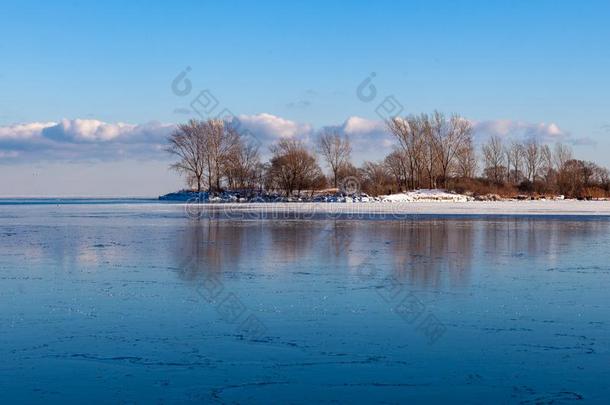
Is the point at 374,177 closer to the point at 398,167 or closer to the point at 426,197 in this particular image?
the point at 398,167

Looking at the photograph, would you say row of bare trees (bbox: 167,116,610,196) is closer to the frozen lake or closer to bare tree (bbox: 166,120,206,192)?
bare tree (bbox: 166,120,206,192)

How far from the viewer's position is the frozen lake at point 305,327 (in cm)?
450

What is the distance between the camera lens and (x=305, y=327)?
617 centimetres

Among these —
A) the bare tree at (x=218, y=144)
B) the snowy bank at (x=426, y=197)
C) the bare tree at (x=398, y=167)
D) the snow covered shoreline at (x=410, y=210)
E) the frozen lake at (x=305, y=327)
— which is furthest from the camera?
the bare tree at (x=398, y=167)

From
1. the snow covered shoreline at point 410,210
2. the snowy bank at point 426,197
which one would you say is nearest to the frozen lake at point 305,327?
the snow covered shoreline at point 410,210

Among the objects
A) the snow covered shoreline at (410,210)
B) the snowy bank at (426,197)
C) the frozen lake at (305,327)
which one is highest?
the snowy bank at (426,197)

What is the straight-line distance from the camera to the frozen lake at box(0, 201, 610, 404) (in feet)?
14.8

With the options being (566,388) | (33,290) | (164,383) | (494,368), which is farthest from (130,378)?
(33,290)

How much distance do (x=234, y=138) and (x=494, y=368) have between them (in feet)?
178

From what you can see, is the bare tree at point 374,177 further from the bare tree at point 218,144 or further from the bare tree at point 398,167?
the bare tree at point 218,144

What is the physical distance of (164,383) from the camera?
456 cm

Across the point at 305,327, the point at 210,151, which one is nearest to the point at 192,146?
the point at 210,151

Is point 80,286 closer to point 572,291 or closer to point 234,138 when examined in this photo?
point 572,291

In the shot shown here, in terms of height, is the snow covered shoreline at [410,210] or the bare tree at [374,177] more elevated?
the bare tree at [374,177]
